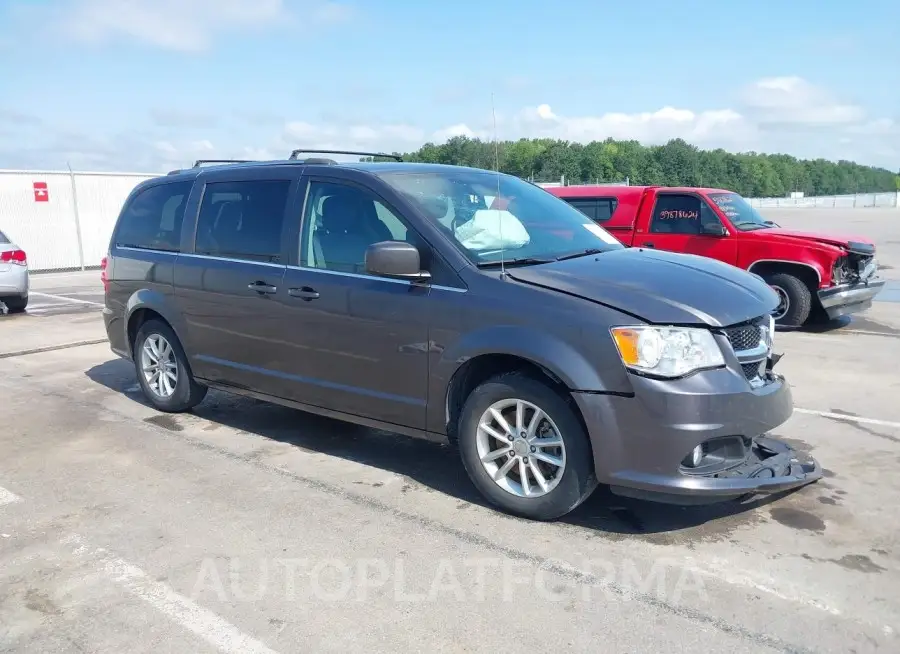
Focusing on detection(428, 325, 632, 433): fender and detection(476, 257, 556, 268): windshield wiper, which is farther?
detection(476, 257, 556, 268): windshield wiper

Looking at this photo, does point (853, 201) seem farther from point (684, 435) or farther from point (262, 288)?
point (684, 435)

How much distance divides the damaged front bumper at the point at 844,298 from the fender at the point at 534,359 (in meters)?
7.07

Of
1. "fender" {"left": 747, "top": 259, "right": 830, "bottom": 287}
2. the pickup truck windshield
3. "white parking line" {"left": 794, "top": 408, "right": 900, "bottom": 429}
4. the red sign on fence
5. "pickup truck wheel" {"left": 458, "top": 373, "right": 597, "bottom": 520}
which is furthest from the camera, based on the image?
the red sign on fence

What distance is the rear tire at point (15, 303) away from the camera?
12711 mm

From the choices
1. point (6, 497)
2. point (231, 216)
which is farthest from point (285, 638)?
point (231, 216)

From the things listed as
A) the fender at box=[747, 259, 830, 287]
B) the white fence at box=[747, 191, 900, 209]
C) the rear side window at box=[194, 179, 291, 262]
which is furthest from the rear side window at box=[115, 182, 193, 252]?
the white fence at box=[747, 191, 900, 209]

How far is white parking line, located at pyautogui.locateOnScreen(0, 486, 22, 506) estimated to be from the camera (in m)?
4.51

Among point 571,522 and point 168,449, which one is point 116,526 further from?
point 571,522

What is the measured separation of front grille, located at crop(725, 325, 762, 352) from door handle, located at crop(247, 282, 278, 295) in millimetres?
2796

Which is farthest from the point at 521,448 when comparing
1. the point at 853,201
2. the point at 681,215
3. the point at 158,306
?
the point at 853,201

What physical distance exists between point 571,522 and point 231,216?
3196mm

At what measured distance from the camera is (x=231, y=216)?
5562 millimetres

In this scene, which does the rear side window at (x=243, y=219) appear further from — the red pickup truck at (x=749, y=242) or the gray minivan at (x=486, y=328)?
the red pickup truck at (x=749, y=242)

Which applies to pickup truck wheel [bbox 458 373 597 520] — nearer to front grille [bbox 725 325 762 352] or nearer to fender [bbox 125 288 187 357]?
front grille [bbox 725 325 762 352]
